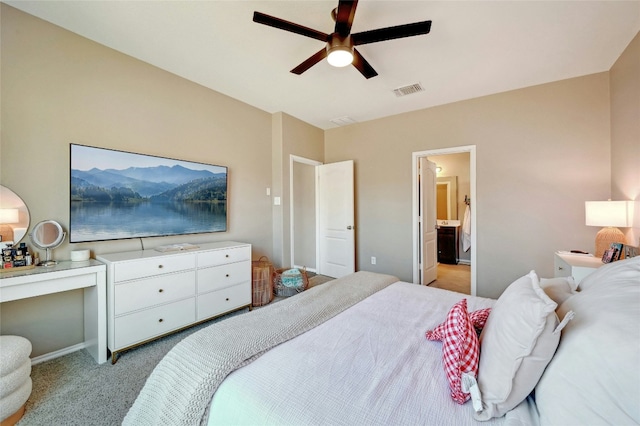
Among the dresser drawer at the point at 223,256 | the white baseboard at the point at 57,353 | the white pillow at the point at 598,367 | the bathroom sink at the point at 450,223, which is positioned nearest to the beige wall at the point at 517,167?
the dresser drawer at the point at 223,256

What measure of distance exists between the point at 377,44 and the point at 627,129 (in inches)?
95.0

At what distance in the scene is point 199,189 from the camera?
3033mm

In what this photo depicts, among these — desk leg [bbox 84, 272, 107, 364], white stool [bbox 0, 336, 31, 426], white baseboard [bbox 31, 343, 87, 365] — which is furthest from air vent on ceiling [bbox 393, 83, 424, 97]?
white baseboard [bbox 31, 343, 87, 365]

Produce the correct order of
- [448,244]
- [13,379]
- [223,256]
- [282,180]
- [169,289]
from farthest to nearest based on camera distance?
[448,244] → [282,180] → [223,256] → [169,289] → [13,379]

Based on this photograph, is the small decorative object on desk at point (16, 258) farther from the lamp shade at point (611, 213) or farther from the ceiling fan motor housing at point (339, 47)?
the lamp shade at point (611, 213)

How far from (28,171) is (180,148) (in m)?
1.21

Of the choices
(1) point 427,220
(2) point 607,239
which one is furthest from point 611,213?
(1) point 427,220

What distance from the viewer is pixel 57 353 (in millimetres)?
2111

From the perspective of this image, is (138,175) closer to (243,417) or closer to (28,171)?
(28,171)

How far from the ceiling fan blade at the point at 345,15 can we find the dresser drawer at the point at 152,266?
2.29 metres

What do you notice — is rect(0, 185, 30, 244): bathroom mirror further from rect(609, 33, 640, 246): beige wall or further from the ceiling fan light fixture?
rect(609, 33, 640, 246): beige wall

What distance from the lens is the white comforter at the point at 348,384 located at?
80 cm

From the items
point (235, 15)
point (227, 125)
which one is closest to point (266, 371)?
point (235, 15)

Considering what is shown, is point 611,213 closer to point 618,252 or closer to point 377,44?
point 618,252
